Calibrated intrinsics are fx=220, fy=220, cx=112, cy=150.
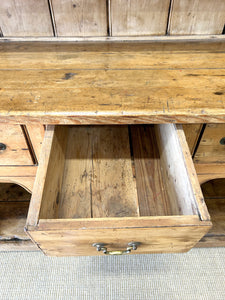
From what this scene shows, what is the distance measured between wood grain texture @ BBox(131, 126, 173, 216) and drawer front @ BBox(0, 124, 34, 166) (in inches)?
16.5

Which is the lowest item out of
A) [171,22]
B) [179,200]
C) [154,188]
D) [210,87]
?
[179,200]

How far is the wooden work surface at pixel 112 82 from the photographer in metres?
0.60

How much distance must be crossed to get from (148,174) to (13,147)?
0.50 m

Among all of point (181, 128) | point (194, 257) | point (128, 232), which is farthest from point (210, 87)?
point (194, 257)

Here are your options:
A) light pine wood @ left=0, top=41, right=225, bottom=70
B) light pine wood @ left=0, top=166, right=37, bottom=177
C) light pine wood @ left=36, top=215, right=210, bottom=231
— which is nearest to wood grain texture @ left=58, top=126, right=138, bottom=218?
light pine wood @ left=0, top=166, right=37, bottom=177

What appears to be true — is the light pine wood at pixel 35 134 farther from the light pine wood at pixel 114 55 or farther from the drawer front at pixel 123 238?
the drawer front at pixel 123 238

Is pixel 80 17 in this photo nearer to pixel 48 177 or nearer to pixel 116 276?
pixel 48 177

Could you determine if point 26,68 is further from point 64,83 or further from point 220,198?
point 220,198

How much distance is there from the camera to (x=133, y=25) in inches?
34.0

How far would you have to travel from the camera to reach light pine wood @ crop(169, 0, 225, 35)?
815mm

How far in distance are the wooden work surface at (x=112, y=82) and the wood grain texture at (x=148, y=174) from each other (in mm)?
313

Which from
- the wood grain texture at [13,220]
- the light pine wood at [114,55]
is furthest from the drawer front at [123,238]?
the light pine wood at [114,55]

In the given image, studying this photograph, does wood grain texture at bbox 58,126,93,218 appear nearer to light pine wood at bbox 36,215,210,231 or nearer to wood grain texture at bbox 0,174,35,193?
wood grain texture at bbox 0,174,35,193

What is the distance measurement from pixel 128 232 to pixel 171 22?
794 mm
